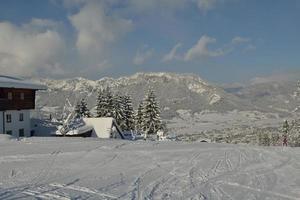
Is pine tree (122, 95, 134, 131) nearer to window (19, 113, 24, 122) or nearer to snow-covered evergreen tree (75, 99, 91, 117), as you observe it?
snow-covered evergreen tree (75, 99, 91, 117)

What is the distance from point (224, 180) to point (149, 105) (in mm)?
44255

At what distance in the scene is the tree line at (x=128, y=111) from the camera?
58.3 metres

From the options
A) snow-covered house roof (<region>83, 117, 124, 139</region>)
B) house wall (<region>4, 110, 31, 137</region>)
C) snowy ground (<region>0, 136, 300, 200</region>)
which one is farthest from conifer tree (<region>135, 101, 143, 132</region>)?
snowy ground (<region>0, 136, 300, 200</region>)

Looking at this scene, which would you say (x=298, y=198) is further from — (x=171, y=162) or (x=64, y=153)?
(x=64, y=153)

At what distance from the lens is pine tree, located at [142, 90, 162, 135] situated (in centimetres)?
5809

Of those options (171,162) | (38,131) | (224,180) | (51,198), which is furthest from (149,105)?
(51,198)

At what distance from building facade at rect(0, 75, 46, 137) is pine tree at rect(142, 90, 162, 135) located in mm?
19371

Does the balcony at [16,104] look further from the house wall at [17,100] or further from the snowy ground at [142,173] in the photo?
the snowy ground at [142,173]

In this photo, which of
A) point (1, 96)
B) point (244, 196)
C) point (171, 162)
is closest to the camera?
point (244, 196)

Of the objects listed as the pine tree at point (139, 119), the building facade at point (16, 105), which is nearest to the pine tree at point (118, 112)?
the pine tree at point (139, 119)

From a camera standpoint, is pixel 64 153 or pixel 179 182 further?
pixel 64 153

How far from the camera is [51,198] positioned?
33.9 ft

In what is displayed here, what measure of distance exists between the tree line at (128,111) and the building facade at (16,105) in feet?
56.1

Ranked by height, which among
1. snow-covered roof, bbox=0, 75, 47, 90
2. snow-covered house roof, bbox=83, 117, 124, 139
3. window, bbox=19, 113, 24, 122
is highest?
snow-covered roof, bbox=0, 75, 47, 90
